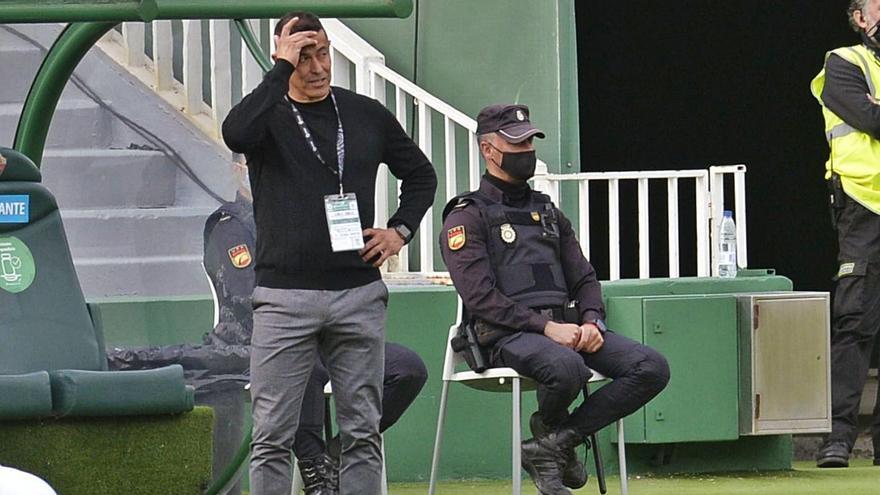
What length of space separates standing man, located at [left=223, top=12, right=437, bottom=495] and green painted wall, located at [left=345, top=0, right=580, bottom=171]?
256cm

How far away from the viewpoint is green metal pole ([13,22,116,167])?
6.57m

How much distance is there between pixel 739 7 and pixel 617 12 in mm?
740

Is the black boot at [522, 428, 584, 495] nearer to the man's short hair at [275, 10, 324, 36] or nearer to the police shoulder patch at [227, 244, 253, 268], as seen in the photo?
the police shoulder patch at [227, 244, 253, 268]

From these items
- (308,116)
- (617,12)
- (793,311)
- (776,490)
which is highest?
(617,12)

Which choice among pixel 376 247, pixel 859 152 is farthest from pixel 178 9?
pixel 859 152

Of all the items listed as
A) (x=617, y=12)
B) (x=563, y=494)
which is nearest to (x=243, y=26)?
(x=563, y=494)

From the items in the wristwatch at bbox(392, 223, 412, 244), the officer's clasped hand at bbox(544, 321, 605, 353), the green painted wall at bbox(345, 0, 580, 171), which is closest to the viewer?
the wristwatch at bbox(392, 223, 412, 244)

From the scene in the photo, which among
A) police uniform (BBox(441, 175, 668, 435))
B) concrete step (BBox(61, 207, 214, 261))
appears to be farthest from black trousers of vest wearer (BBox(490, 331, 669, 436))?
concrete step (BBox(61, 207, 214, 261))

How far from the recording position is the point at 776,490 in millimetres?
7422

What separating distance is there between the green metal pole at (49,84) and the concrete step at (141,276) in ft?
1.55

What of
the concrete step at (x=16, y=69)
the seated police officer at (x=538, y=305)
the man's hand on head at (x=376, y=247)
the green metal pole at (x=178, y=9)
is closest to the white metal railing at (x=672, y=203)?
the seated police officer at (x=538, y=305)

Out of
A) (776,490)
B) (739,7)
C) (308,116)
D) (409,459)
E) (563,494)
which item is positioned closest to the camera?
(308,116)

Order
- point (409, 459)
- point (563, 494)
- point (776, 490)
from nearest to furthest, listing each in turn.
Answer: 1. point (563, 494)
2. point (776, 490)
3. point (409, 459)

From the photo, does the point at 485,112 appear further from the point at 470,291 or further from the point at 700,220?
Result: the point at 700,220
